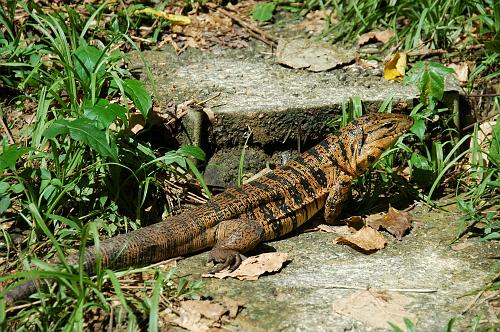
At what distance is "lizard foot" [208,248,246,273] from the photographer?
5445mm

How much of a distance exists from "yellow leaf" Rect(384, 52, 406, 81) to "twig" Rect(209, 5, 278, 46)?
1.40 m

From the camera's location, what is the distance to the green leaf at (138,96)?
5875 millimetres

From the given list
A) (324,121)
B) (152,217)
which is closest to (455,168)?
(324,121)

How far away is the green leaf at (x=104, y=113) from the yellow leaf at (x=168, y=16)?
2.65 m

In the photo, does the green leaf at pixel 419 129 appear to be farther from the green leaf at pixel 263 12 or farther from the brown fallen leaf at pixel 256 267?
the green leaf at pixel 263 12

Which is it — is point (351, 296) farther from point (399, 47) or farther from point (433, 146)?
point (399, 47)

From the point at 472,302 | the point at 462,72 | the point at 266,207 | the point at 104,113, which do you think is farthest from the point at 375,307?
the point at 462,72

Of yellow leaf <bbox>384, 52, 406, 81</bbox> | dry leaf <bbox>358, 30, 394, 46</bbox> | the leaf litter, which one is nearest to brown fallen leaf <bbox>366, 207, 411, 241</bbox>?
the leaf litter

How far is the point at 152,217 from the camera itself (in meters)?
6.16

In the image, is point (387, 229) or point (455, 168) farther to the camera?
point (455, 168)

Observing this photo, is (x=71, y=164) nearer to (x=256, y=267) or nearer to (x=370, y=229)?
(x=256, y=267)

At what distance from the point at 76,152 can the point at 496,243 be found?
11.4 feet

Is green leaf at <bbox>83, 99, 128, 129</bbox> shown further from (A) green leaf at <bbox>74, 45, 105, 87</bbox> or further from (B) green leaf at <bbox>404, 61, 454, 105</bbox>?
(B) green leaf at <bbox>404, 61, 454, 105</bbox>

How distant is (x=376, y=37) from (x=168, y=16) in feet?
7.84
